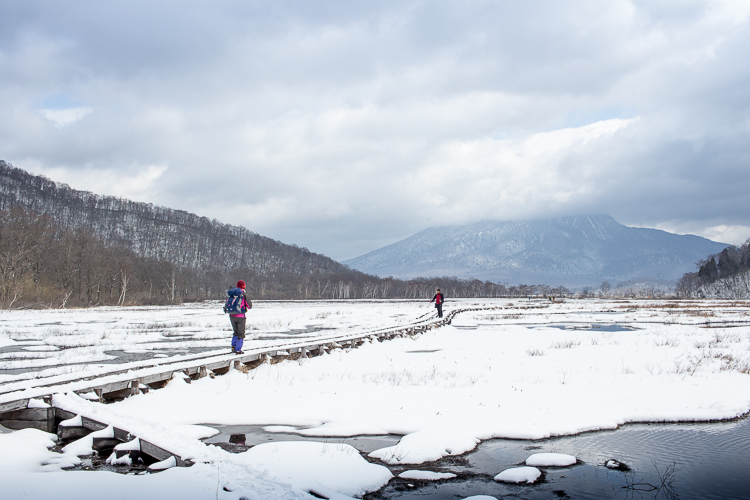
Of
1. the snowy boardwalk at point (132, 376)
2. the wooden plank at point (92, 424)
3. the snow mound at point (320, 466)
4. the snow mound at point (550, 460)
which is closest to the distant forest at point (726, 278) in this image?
the snowy boardwalk at point (132, 376)

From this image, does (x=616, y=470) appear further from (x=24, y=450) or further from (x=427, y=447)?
(x=24, y=450)

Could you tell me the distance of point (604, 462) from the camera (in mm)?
6328

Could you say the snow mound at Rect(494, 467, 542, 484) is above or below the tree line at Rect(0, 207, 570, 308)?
below

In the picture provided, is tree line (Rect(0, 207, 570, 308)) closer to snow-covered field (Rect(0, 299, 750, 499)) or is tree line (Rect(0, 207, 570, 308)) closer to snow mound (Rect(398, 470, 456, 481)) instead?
snow-covered field (Rect(0, 299, 750, 499))

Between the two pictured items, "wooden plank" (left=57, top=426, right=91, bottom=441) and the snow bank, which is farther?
"wooden plank" (left=57, top=426, right=91, bottom=441)

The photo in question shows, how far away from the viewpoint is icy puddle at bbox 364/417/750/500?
5.29 m

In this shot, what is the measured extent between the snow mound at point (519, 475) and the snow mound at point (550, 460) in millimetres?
359

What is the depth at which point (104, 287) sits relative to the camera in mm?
84250

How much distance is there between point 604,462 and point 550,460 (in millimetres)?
690

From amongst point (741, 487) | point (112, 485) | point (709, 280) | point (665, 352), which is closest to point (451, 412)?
point (741, 487)

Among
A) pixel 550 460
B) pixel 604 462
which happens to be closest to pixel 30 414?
pixel 550 460

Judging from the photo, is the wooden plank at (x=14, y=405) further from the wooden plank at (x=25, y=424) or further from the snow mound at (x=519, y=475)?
the snow mound at (x=519, y=475)

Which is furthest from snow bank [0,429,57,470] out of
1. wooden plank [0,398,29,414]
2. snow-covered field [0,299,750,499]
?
wooden plank [0,398,29,414]

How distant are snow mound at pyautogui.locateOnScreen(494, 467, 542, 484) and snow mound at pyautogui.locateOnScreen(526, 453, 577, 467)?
1.18ft
